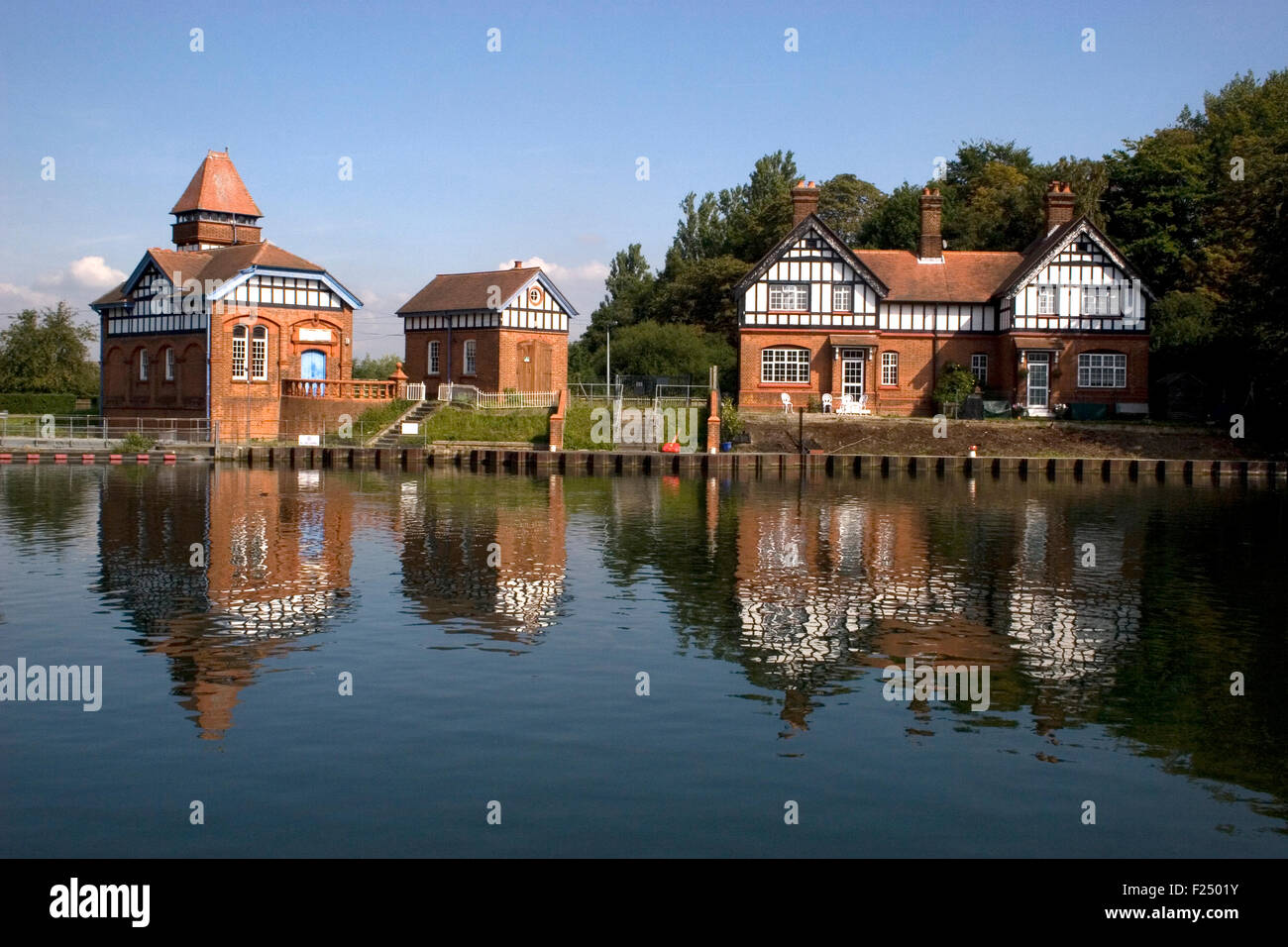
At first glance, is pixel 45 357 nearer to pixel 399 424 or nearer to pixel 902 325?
pixel 399 424

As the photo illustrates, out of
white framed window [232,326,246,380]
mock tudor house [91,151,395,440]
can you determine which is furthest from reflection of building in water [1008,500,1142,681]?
white framed window [232,326,246,380]

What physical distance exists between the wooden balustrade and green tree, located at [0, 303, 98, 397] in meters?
25.7

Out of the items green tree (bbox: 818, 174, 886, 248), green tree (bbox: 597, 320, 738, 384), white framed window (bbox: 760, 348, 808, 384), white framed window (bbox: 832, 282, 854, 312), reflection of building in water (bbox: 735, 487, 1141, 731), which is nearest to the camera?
reflection of building in water (bbox: 735, 487, 1141, 731)

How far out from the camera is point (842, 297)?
191 feet

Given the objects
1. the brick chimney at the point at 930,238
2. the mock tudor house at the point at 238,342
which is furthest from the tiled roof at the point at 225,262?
the brick chimney at the point at 930,238

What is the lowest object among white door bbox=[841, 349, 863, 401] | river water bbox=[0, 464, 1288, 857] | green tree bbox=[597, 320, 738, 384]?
river water bbox=[0, 464, 1288, 857]

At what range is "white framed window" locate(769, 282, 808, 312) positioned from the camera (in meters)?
57.9

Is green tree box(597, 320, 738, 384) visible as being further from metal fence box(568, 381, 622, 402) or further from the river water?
the river water

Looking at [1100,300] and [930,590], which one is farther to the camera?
[1100,300]

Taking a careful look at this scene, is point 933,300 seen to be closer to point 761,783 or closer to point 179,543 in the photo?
point 179,543

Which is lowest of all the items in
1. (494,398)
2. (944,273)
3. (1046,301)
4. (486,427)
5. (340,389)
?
(486,427)

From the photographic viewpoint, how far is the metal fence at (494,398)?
57031mm

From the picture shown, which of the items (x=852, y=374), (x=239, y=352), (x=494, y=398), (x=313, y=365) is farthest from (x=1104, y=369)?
(x=239, y=352)

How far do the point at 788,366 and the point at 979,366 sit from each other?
9.42 meters
